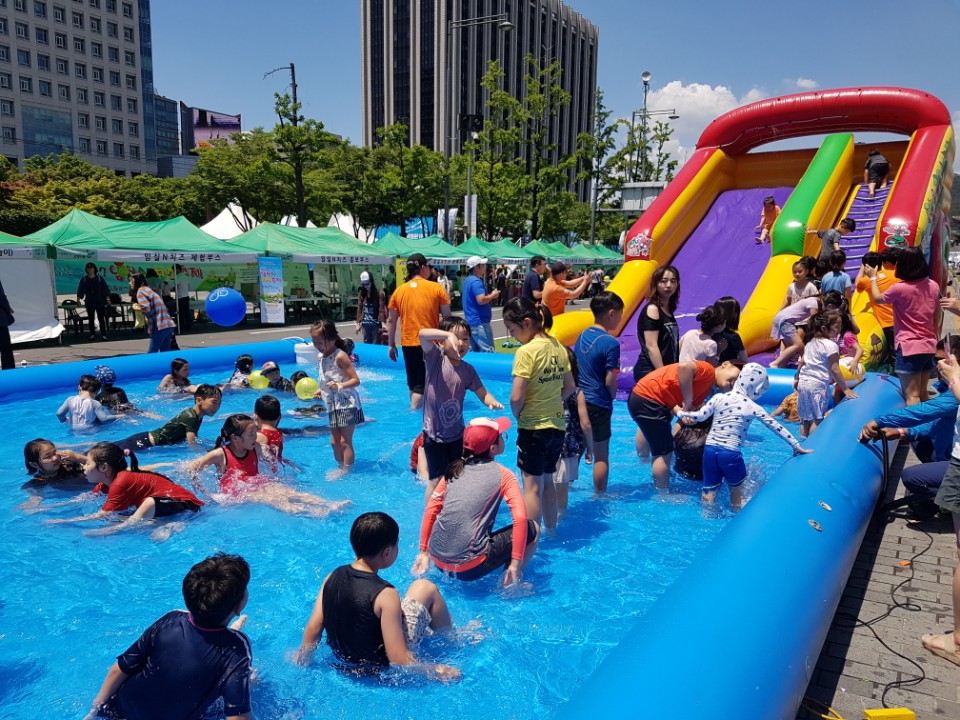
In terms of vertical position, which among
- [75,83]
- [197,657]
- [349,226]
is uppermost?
[75,83]

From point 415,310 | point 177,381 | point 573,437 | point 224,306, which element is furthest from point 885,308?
point 224,306

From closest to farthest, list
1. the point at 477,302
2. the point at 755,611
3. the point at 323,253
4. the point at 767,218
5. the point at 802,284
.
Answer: the point at 755,611 < the point at 802,284 < the point at 477,302 < the point at 767,218 < the point at 323,253

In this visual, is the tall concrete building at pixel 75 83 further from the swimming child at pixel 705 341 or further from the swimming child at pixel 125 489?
the swimming child at pixel 705 341

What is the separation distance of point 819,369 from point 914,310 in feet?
3.50

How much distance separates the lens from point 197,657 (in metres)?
2.43

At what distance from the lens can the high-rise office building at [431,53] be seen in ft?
241

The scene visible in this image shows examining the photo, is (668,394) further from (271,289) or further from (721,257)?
(271,289)

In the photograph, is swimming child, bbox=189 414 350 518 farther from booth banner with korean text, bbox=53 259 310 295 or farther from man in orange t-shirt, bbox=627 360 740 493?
booth banner with korean text, bbox=53 259 310 295

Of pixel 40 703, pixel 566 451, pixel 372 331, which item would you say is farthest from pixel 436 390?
pixel 372 331

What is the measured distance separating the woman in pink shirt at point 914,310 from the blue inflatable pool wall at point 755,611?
71.0 inches

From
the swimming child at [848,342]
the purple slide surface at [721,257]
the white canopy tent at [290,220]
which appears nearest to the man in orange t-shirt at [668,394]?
the swimming child at [848,342]

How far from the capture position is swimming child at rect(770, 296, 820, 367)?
7.53 meters

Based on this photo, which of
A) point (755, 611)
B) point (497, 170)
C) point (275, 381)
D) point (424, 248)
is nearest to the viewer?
point (755, 611)

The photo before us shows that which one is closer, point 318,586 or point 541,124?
point 318,586
